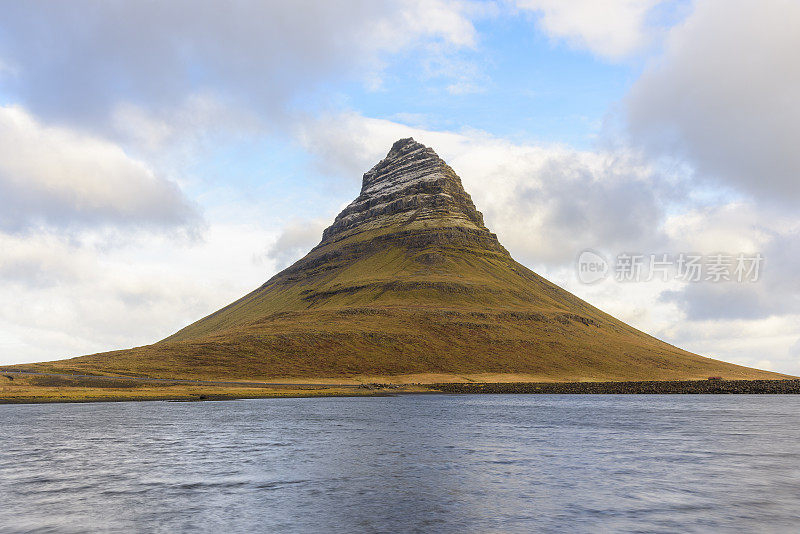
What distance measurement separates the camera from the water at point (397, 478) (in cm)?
2444

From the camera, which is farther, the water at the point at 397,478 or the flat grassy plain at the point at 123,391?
the flat grassy plain at the point at 123,391

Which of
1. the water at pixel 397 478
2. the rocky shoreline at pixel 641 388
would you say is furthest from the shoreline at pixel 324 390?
the water at pixel 397 478

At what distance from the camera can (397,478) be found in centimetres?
3488

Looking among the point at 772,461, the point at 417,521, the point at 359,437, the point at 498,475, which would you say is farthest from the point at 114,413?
the point at 772,461

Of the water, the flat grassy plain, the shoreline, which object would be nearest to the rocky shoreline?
the shoreline

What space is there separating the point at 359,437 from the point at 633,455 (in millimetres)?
25527

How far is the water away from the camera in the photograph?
2444cm

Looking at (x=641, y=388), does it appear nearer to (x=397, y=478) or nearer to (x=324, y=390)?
(x=324, y=390)

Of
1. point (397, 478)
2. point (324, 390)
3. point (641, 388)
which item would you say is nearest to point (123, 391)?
point (324, 390)

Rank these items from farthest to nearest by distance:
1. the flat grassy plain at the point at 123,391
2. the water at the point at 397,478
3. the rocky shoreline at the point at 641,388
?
1. the rocky shoreline at the point at 641,388
2. the flat grassy plain at the point at 123,391
3. the water at the point at 397,478

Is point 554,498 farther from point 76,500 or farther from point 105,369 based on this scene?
point 105,369

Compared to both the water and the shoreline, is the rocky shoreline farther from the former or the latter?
the water

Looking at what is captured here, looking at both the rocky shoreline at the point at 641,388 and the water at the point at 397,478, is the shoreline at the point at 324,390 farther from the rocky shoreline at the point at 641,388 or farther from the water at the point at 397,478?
the water at the point at 397,478

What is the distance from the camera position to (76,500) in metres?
28.2
